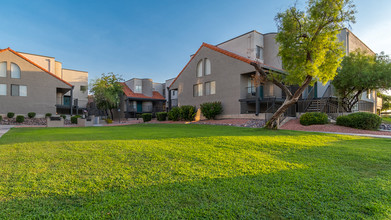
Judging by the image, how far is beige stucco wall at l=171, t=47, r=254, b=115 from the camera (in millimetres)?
16906

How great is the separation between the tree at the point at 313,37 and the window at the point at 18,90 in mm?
24249

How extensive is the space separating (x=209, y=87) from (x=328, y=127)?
1161cm

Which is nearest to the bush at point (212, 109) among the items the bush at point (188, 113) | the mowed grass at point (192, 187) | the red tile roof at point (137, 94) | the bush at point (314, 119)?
the bush at point (188, 113)

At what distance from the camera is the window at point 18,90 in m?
19.5

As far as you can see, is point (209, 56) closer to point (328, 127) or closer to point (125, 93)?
point (328, 127)

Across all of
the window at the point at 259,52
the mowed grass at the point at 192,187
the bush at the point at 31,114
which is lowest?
the mowed grass at the point at 192,187

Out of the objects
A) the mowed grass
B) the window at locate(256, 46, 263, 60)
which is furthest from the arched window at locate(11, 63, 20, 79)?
the window at locate(256, 46, 263, 60)

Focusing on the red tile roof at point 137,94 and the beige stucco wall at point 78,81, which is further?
the beige stucco wall at point 78,81

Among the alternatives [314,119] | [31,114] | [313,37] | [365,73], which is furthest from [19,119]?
[365,73]

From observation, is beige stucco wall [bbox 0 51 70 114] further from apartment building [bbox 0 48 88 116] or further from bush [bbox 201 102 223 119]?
bush [bbox 201 102 223 119]

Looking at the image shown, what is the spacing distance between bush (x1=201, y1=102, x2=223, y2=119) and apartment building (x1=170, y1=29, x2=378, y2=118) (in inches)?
27.1

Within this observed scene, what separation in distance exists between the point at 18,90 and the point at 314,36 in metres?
27.4

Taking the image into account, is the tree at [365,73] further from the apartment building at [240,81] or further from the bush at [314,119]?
the bush at [314,119]

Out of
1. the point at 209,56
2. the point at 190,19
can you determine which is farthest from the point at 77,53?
the point at 209,56
